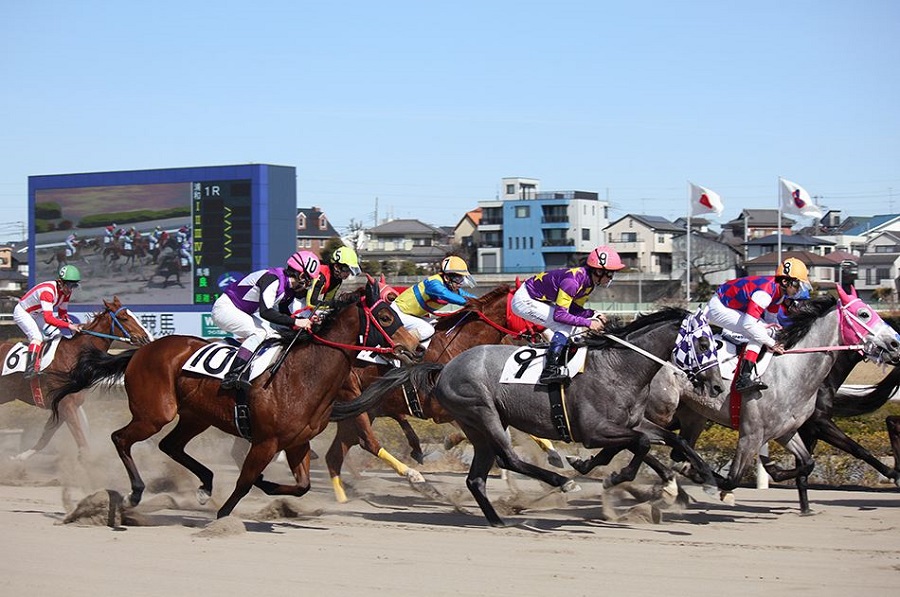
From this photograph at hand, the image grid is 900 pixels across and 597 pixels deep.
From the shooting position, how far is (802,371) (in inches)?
303

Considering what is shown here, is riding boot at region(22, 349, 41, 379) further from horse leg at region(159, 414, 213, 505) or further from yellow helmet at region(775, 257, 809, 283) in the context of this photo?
yellow helmet at region(775, 257, 809, 283)

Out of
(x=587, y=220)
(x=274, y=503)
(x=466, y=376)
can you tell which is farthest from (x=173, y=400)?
(x=587, y=220)

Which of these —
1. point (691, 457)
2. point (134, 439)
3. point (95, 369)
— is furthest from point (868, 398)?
point (95, 369)

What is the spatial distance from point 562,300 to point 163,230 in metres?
14.2

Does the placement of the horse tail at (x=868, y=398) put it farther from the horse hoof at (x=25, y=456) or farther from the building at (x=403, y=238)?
the building at (x=403, y=238)

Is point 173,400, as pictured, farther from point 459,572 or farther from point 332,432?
point 332,432

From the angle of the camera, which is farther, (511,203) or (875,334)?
(511,203)

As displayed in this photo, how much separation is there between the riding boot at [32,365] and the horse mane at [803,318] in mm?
6908

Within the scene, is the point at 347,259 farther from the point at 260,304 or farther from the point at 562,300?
the point at 562,300

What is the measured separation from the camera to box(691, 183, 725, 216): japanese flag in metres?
33.0

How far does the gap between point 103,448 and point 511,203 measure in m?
52.7

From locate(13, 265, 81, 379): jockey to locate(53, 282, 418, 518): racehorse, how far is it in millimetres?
3398

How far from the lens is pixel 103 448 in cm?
1055

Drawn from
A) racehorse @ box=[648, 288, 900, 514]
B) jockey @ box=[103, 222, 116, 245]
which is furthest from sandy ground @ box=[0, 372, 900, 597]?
jockey @ box=[103, 222, 116, 245]
